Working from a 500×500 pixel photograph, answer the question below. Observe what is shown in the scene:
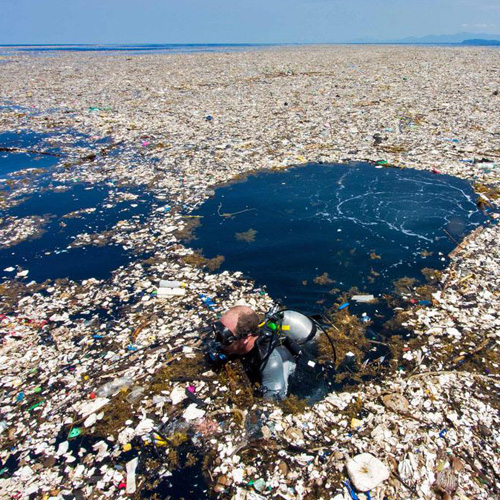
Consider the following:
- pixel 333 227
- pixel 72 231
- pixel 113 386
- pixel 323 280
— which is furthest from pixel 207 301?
pixel 72 231

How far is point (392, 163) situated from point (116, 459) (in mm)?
11929

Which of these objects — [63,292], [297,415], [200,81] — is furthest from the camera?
[200,81]

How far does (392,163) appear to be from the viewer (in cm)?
1245

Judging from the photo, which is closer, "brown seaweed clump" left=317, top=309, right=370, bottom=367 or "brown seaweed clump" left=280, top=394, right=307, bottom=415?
"brown seaweed clump" left=280, top=394, right=307, bottom=415

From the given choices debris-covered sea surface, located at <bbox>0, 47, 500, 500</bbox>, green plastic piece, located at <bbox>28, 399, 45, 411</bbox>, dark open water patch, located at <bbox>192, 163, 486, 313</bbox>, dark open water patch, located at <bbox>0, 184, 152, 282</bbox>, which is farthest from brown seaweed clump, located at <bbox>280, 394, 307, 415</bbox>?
dark open water patch, located at <bbox>0, 184, 152, 282</bbox>

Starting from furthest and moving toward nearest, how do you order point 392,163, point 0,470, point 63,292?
point 392,163, point 63,292, point 0,470

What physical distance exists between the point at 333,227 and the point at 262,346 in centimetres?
495

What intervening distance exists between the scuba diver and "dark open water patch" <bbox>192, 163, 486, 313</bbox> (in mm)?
1414

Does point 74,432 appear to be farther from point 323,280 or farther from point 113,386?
point 323,280

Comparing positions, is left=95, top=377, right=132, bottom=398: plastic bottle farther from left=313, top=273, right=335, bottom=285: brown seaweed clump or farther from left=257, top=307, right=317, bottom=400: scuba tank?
left=313, top=273, right=335, bottom=285: brown seaweed clump

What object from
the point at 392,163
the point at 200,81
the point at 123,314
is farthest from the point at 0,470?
the point at 200,81

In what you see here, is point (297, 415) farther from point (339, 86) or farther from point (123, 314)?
point (339, 86)

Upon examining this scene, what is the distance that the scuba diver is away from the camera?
16.2ft

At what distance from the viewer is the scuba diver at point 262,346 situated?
4.95 meters
